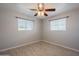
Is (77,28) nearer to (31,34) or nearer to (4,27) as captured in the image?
(31,34)

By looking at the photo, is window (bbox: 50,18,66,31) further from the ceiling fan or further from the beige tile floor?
the beige tile floor

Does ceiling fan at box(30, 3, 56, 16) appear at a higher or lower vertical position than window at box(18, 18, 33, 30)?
higher

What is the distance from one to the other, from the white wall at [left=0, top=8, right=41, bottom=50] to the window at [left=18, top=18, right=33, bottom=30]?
0.22 feet

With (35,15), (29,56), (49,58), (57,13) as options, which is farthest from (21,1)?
(49,58)

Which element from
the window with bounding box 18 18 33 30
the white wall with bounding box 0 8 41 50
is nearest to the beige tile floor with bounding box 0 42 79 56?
the white wall with bounding box 0 8 41 50

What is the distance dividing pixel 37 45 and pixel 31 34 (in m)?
0.21

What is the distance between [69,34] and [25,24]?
74 centimetres

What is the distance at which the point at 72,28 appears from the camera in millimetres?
1776

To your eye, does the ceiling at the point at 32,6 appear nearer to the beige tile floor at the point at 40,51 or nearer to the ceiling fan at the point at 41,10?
the ceiling fan at the point at 41,10

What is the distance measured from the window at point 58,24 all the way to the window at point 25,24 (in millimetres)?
356

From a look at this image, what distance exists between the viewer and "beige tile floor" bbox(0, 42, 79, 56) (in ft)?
5.79

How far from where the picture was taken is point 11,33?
1796mm

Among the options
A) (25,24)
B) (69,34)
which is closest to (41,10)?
(25,24)

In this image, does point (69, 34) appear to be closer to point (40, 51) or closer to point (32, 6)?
point (40, 51)
